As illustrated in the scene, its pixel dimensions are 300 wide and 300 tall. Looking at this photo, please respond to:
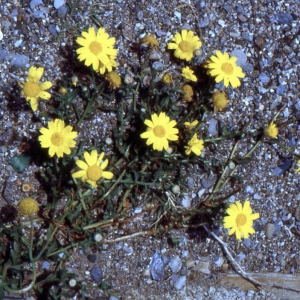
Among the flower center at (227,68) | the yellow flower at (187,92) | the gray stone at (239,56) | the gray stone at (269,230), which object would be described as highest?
the gray stone at (239,56)

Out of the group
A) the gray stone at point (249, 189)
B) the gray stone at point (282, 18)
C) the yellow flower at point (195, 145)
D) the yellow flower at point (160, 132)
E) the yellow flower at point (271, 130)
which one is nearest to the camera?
the yellow flower at point (160, 132)

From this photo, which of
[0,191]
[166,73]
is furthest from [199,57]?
[0,191]

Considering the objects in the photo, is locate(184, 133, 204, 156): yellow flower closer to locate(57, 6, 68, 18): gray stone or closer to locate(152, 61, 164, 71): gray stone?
locate(152, 61, 164, 71): gray stone

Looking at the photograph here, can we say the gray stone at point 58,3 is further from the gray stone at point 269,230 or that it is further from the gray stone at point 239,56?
the gray stone at point 269,230

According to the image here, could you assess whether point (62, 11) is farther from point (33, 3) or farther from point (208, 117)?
point (208, 117)

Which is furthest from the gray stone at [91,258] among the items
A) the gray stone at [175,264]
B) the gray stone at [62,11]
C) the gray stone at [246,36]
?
the gray stone at [246,36]

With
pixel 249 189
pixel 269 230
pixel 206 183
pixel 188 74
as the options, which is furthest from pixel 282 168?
pixel 188 74
